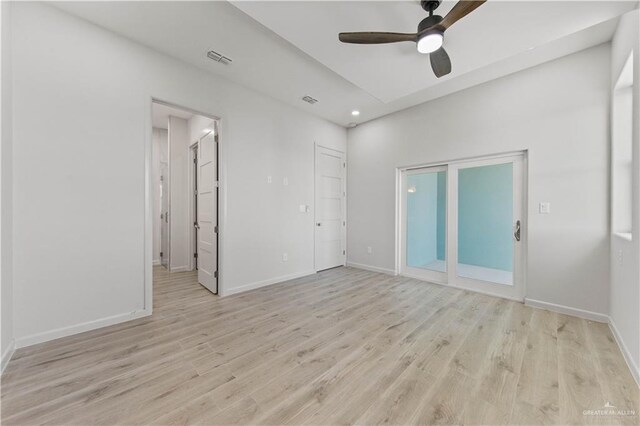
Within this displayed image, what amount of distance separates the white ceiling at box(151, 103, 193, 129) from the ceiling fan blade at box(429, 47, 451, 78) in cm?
400

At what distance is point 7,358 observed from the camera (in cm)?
190

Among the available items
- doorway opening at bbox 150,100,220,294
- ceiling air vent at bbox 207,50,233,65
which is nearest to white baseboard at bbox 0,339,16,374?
doorway opening at bbox 150,100,220,294

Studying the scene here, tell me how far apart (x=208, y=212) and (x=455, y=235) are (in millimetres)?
3918

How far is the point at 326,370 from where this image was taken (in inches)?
72.2

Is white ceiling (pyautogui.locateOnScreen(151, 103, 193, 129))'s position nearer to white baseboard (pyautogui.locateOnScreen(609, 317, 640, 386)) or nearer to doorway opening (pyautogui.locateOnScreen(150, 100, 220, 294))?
doorway opening (pyautogui.locateOnScreen(150, 100, 220, 294))

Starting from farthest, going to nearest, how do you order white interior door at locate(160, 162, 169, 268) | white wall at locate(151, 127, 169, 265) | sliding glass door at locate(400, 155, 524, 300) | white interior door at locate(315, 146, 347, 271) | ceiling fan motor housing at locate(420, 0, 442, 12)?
1. white wall at locate(151, 127, 169, 265)
2. white interior door at locate(160, 162, 169, 268)
3. white interior door at locate(315, 146, 347, 271)
4. sliding glass door at locate(400, 155, 524, 300)
5. ceiling fan motor housing at locate(420, 0, 442, 12)

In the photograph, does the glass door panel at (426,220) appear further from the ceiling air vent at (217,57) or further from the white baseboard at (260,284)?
the ceiling air vent at (217,57)

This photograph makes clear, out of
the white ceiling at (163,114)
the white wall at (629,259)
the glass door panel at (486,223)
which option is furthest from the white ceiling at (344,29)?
the white ceiling at (163,114)

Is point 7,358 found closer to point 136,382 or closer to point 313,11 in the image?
point 136,382

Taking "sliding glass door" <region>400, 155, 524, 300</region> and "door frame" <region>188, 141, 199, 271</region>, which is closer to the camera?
"sliding glass door" <region>400, 155, 524, 300</region>

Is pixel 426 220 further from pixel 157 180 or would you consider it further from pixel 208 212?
pixel 157 180

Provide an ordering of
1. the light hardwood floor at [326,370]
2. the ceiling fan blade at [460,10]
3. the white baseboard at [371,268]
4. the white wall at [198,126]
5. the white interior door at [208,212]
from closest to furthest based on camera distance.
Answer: the light hardwood floor at [326,370]
the ceiling fan blade at [460,10]
the white interior door at [208,212]
the white wall at [198,126]
the white baseboard at [371,268]

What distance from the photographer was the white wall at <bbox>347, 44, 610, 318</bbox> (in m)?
2.70

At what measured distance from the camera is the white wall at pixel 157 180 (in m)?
5.43
